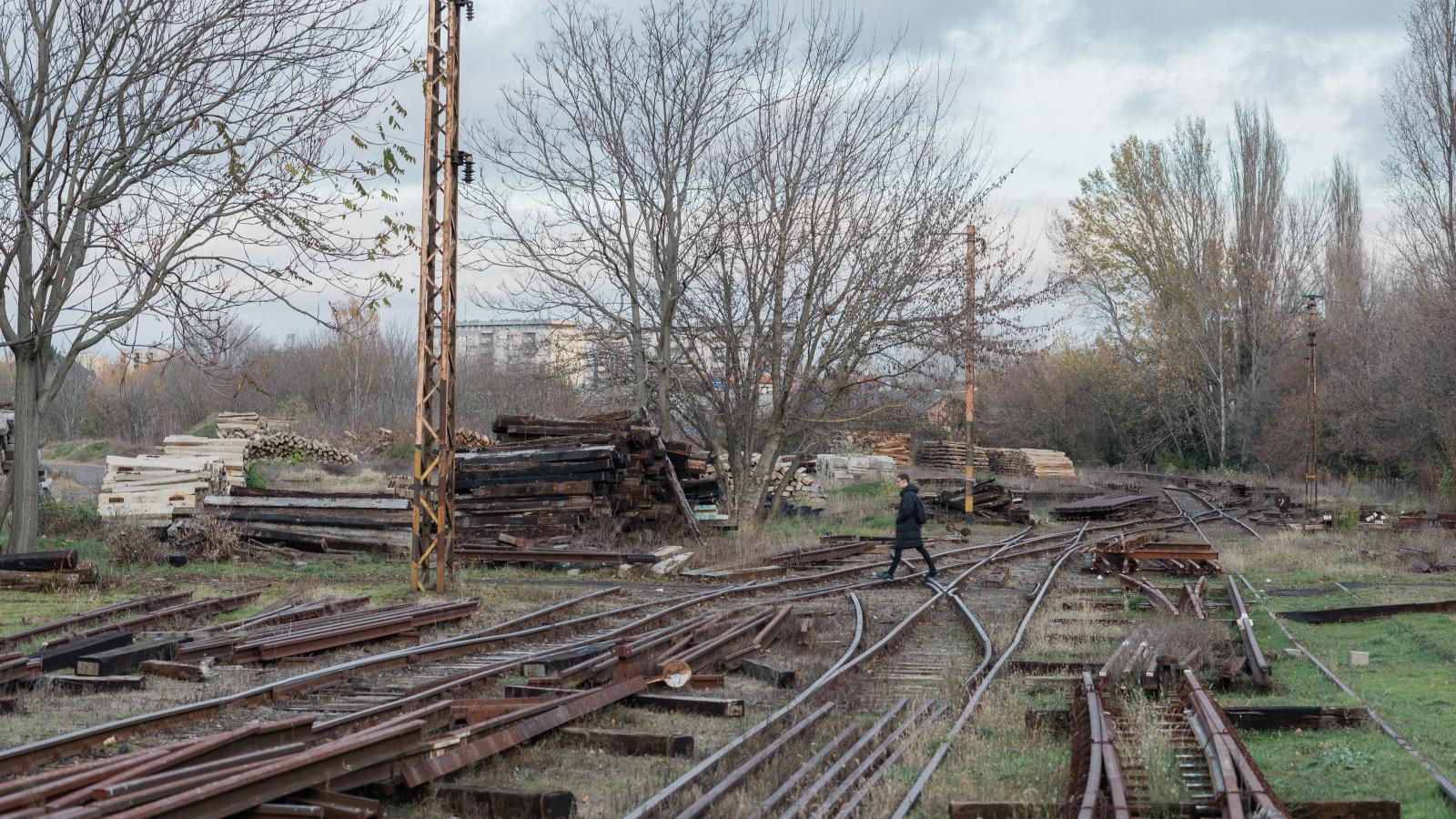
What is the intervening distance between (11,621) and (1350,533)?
24.2 meters

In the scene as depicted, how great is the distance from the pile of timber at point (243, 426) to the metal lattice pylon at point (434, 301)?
2518 centimetres

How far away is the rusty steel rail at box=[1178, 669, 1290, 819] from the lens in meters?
5.24

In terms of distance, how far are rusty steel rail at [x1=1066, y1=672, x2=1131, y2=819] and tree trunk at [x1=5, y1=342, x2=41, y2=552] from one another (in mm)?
15075

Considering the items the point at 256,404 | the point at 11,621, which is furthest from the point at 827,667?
the point at 256,404

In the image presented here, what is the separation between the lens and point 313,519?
19.4 m

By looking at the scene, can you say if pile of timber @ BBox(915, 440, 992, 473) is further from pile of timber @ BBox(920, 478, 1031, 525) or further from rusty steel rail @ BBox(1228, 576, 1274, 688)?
rusty steel rail @ BBox(1228, 576, 1274, 688)

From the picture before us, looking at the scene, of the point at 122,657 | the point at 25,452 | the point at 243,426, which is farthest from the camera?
the point at 243,426

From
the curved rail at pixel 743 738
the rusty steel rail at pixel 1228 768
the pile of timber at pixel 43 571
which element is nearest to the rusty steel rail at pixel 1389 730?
the rusty steel rail at pixel 1228 768

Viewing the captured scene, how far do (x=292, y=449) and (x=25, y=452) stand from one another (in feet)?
71.0

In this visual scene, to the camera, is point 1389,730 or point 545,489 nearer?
point 1389,730

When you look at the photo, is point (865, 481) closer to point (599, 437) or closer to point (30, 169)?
point (599, 437)

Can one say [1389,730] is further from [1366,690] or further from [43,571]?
[43,571]

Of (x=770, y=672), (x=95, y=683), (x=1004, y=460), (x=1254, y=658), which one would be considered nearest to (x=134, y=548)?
(x=95, y=683)

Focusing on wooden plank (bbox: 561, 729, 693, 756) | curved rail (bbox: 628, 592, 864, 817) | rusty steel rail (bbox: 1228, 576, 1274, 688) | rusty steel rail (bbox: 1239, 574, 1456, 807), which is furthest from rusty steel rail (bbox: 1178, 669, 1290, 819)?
wooden plank (bbox: 561, 729, 693, 756)
